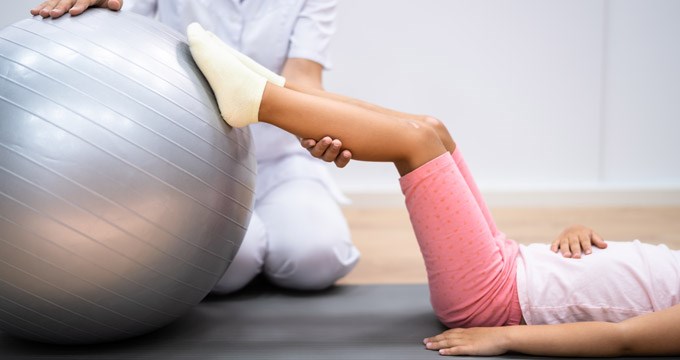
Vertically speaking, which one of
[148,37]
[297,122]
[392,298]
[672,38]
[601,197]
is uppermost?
[148,37]

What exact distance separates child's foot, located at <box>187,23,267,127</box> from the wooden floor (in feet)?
2.71

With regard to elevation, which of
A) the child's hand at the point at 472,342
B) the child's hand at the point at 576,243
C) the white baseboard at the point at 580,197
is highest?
the child's hand at the point at 576,243

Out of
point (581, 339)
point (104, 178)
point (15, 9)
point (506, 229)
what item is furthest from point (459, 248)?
point (15, 9)

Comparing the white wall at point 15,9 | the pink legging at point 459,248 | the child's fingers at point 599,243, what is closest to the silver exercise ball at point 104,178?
the pink legging at point 459,248

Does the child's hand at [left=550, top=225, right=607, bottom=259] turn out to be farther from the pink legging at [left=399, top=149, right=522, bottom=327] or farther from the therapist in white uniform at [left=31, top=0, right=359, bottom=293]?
the therapist in white uniform at [left=31, top=0, right=359, bottom=293]

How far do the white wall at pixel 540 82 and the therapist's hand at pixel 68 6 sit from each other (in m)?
1.77

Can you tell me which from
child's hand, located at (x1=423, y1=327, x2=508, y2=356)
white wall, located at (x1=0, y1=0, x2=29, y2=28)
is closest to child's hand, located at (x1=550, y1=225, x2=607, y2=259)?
child's hand, located at (x1=423, y1=327, x2=508, y2=356)

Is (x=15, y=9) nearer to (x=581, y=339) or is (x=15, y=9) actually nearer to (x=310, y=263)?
(x=310, y=263)

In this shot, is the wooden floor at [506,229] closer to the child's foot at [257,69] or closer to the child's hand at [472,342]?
the child's hand at [472,342]

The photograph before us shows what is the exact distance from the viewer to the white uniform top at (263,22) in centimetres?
199

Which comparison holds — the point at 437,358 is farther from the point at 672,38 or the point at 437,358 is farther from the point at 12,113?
the point at 672,38

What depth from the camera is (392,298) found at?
1.91m

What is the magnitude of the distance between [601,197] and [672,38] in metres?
0.73

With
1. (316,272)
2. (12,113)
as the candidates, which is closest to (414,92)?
(316,272)
